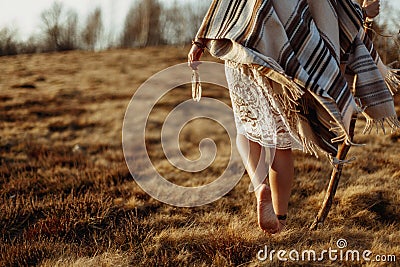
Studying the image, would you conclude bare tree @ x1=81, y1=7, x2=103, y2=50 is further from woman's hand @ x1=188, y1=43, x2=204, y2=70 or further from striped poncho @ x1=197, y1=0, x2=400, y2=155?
striped poncho @ x1=197, y1=0, x2=400, y2=155

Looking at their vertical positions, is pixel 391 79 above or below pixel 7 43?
below

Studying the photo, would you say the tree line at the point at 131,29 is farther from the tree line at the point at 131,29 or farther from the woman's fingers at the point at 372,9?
the woman's fingers at the point at 372,9

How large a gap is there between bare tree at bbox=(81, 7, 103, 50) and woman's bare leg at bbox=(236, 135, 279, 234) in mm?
39827

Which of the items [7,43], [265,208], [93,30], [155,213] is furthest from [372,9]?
[93,30]

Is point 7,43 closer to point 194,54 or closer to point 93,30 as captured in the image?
point 93,30

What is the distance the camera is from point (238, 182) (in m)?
4.29

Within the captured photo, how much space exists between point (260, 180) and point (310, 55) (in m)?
0.78

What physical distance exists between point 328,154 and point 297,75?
520 mm

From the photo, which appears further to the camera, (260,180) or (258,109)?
(260,180)

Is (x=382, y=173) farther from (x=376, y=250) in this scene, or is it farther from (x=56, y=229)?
(x=56, y=229)

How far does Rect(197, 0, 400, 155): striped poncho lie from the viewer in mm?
2162

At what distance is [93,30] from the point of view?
41062 mm

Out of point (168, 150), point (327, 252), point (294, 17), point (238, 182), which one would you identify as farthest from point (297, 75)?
point (168, 150)

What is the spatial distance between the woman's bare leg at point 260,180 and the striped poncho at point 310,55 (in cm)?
30
